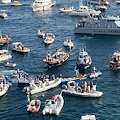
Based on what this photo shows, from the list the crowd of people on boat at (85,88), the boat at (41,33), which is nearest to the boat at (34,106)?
the crowd of people on boat at (85,88)

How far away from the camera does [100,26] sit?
129750mm

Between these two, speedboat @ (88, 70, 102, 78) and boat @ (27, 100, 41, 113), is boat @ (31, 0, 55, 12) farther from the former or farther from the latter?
boat @ (27, 100, 41, 113)

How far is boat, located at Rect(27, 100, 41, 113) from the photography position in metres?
70.6

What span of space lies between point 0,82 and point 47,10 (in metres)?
110

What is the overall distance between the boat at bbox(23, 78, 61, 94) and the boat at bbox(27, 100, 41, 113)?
6302 millimetres

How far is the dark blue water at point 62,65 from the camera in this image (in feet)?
235

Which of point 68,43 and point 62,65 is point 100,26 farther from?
point 62,65

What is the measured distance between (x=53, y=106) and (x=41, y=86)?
1178 cm

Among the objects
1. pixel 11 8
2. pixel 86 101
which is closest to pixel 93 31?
pixel 86 101

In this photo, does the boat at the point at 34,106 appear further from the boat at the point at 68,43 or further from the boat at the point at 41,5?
the boat at the point at 41,5

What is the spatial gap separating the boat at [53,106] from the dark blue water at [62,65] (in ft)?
3.63

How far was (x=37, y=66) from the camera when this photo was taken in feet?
324

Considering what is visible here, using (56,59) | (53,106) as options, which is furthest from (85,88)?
(56,59)

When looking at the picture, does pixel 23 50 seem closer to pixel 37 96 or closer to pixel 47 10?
pixel 37 96
